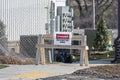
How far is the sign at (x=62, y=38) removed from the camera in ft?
59.5

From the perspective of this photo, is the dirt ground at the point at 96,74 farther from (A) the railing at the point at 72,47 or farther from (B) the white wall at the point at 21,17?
(B) the white wall at the point at 21,17

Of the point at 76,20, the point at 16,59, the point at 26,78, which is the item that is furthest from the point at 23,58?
the point at 76,20

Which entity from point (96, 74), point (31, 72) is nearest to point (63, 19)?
point (31, 72)

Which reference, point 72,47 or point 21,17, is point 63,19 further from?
point 72,47

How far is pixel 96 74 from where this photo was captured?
15.0m

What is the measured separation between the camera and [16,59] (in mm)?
19406

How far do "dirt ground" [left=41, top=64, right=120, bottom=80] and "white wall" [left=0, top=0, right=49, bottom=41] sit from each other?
891cm

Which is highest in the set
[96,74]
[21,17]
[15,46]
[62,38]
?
[21,17]

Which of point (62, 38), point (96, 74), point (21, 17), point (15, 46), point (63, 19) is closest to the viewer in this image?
point (96, 74)

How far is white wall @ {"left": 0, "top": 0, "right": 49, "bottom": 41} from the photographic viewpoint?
2420cm

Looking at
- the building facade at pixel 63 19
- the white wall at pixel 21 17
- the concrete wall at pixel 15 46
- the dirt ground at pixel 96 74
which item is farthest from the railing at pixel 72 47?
the building facade at pixel 63 19

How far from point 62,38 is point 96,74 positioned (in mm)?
3582

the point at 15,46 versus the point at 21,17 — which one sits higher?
the point at 21,17

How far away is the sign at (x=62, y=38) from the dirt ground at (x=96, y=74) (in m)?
2.50
